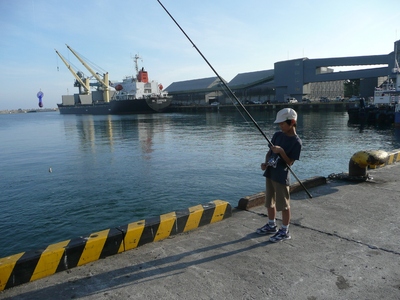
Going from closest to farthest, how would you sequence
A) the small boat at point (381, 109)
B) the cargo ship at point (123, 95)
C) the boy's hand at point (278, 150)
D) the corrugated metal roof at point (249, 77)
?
1. the boy's hand at point (278, 150)
2. the small boat at point (381, 109)
3. the cargo ship at point (123, 95)
4. the corrugated metal roof at point (249, 77)

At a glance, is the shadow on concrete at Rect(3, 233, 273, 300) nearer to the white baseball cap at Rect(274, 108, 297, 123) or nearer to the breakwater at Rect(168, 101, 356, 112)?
the white baseball cap at Rect(274, 108, 297, 123)

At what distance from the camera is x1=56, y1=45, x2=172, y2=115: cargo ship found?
70312 millimetres

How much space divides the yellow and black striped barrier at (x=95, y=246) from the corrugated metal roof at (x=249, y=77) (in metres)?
76.5

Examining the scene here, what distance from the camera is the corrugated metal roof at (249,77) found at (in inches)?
3157

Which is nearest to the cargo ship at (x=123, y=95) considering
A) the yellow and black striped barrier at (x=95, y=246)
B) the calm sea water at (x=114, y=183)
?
the calm sea water at (x=114, y=183)

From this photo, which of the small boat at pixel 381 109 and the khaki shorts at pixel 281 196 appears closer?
the khaki shorts at pixel 281 196

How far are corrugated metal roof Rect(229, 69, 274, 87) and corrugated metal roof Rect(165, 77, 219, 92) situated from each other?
561cm

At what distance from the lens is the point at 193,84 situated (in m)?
95.2

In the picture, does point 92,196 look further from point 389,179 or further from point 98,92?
point 98,92

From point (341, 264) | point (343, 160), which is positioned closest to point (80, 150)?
point (343, 160)

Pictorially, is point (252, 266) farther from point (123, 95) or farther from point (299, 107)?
point (123, 95)

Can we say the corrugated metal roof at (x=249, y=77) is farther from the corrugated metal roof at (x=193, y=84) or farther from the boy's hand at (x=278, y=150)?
the boy's hand at (x=278, y=150)

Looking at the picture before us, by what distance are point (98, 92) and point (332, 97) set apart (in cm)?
6705

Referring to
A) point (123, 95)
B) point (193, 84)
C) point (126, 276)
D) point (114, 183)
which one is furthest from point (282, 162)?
point (193, 84)
